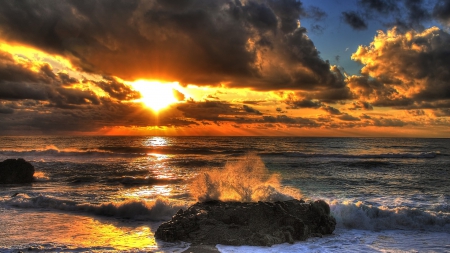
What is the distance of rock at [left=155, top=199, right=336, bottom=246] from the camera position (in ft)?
30.0

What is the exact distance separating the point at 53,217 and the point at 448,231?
14.3 metres

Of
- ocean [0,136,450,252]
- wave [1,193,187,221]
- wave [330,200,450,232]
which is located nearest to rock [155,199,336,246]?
ocean [0,136,450,252]

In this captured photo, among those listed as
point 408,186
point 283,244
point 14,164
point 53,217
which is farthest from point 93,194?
point 408,186

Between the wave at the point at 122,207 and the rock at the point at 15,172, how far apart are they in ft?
26.1

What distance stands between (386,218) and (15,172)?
2213 cm

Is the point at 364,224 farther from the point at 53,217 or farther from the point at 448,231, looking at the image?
the point at 53,217

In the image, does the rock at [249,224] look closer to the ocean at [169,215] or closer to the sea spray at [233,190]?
the ocean at [169,215]

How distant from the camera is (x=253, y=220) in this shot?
9.79 m

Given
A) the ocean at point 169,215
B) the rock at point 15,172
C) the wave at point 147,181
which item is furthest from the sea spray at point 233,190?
the rock at point 15,172

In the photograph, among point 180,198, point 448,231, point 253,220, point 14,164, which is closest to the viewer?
point 253,220

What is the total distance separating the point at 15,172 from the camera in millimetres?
21312

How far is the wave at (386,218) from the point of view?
448 inches

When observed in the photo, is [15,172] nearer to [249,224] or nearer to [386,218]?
[249,224]

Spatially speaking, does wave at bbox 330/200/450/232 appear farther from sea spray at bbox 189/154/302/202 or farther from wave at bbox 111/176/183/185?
wave at bbox 111/176/183/185
